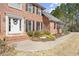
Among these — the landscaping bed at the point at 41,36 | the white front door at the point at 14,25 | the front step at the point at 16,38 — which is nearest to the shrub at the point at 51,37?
the landscaping bed at the point at 41,36

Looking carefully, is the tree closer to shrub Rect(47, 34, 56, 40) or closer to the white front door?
shrub Rect(47, 34, 56, 40)

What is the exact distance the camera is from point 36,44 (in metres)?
6.96

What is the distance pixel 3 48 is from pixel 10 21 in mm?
890

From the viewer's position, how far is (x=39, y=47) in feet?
22.7

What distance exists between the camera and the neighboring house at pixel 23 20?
22.6 ft

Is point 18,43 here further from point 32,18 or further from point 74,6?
point 74,6

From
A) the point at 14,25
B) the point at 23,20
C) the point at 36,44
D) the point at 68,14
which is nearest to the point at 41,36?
the point at 36,44

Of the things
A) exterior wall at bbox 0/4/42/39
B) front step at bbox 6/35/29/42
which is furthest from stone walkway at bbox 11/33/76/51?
exterior wall at bbox 0/4/42/39

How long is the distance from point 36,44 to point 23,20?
873 millimetres

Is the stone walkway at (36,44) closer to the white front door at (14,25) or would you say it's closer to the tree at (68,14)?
the tree at (68,14)

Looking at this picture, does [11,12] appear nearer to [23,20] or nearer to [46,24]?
[23,20]

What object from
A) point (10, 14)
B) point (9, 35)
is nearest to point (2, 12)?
point (10, 14)

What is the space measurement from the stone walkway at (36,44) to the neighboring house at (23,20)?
188mm

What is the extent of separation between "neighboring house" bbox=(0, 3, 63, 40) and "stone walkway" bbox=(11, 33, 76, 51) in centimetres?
19
